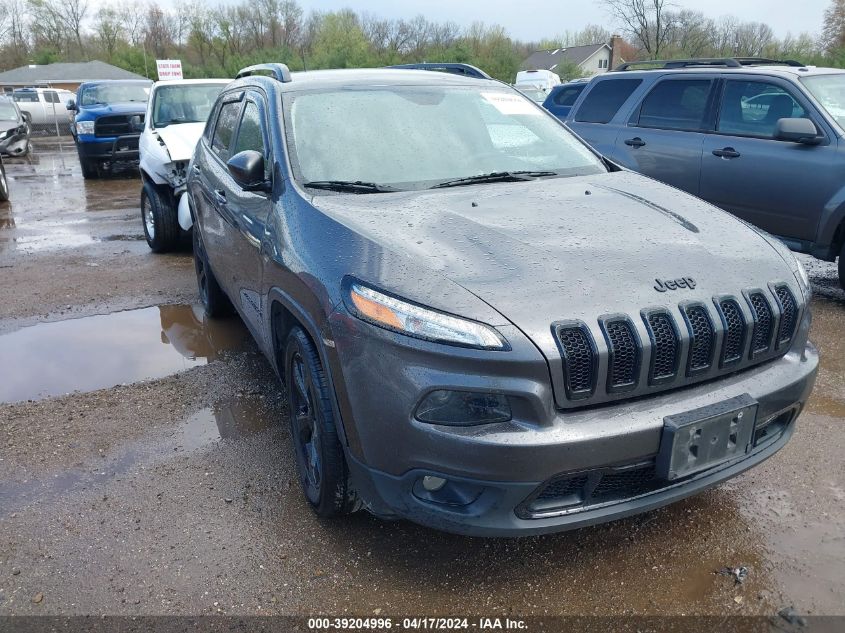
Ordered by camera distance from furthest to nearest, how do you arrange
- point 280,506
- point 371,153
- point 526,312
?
point 371,153 < point 280,506 < point 526,312

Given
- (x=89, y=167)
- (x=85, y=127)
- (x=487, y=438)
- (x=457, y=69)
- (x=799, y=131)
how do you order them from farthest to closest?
1. (x=89, y=167)
2. (x=85, y=127)
3. (x=799, y=131)
4. (x=457, y=69)
5. (x=487, y=438)

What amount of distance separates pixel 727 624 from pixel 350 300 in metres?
1.64

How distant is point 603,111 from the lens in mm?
7320

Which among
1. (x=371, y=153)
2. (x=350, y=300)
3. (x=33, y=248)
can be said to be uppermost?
(x=371, y=153)

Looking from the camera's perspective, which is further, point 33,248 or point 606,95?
point 33,248

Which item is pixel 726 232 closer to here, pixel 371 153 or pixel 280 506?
pixel 371 153

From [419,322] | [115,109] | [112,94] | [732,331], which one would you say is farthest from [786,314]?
[112,94]

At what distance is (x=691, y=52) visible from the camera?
44.8m

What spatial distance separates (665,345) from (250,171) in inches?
76.4

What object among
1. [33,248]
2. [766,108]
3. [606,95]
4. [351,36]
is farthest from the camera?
[351,36]

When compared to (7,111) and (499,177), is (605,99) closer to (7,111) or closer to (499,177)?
(499,177)

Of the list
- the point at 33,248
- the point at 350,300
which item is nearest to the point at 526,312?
the point at 350,300

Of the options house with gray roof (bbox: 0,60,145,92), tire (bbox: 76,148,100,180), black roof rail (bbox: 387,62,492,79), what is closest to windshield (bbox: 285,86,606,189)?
black roof rail (bbox: 387,62,492,79)

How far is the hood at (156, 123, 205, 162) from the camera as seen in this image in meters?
6.91
